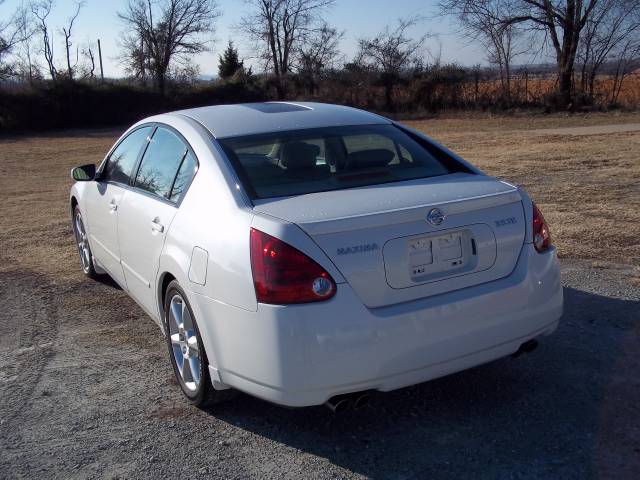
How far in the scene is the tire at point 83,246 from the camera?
21.4 feet

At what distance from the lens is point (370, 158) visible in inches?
170

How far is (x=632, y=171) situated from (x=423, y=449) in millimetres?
9224

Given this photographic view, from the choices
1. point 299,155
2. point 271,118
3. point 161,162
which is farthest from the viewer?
point 161,162

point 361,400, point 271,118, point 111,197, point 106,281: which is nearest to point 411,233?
point 361,400

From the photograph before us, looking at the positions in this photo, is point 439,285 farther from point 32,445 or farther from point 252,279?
point 32,445

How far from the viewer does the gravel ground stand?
3324 mm

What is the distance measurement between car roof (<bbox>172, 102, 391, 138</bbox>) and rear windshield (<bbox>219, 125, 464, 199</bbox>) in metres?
0.07

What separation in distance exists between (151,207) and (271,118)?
93 cm

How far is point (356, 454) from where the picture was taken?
3424mm

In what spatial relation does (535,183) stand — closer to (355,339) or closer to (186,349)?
(186,349)

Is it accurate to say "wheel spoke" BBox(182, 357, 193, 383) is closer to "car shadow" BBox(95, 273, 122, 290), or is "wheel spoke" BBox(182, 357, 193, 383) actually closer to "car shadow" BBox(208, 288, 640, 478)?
"car shadow" BBox(208, 288, 640, 478)

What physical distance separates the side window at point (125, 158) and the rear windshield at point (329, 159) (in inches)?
49.7

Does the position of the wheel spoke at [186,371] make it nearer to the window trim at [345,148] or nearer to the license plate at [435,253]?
the window trim at [345,148]

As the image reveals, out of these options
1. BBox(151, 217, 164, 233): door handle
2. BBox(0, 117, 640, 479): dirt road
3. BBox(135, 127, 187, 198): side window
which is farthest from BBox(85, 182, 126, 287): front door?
→ BBox(151, 217, 164, 233): door handle
